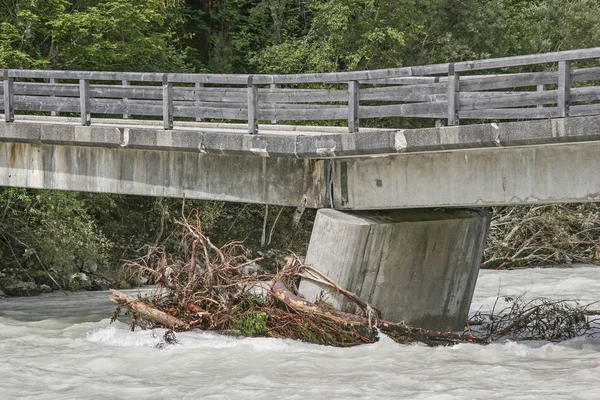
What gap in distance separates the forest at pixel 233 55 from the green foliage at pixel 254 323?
6999mm

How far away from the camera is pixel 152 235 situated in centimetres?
2867

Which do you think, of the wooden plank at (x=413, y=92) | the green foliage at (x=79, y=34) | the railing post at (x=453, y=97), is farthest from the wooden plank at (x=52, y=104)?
the railing post at (x=453, y=97)

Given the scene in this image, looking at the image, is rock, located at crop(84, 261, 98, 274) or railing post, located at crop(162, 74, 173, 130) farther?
rock, located at crop(84, 261, 98, 274)

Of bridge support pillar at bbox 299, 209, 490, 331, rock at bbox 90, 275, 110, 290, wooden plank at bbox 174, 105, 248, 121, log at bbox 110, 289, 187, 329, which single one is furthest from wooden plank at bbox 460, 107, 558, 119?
rock at bbox 90, 275, 110, 290

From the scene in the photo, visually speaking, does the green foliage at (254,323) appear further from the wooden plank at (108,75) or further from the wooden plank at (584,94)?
the wooden plank at (584,94)

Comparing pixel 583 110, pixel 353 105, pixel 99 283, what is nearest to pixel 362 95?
pixel 353 105

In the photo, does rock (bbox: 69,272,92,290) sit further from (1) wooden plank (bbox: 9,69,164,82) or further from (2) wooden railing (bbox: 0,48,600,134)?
(1) wooden plank (bbox: 9,69,164,82)

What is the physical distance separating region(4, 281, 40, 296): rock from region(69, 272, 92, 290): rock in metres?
0.82

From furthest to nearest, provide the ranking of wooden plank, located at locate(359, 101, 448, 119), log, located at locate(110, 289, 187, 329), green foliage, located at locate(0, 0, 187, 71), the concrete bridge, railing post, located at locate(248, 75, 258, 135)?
1. green foliage, located at locate(0, 0, 187, 71)
2. railing post, located at locate(248, 75, 258, 135)
3. log, located at locate(110, 289, 187, 329)
4. wooden plank, located at locate(359, 101, 448, 119)
5. the concrete bridge

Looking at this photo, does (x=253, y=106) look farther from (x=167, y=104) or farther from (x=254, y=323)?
(x=254, y=323)

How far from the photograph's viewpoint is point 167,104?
1567 centimetres

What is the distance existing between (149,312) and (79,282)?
977 cm

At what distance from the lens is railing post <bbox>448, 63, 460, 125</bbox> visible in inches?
508

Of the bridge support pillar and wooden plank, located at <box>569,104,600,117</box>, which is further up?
wooden plank, located at <box>569,104,600,117</box>
